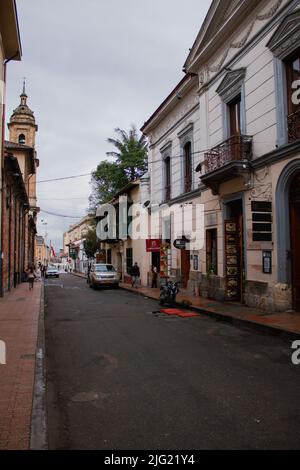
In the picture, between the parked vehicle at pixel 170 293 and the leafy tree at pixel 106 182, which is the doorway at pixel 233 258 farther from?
the leafy tree at pixel 106 182

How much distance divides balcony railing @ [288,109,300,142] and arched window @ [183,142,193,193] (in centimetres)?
766

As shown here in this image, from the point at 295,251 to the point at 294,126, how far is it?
3397 millimetres

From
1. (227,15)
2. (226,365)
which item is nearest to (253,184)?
(227,15)

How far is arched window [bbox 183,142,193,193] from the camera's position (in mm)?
18562

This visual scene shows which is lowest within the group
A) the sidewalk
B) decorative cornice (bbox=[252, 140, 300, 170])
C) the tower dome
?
the sidewalk

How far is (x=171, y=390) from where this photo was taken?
209 inches

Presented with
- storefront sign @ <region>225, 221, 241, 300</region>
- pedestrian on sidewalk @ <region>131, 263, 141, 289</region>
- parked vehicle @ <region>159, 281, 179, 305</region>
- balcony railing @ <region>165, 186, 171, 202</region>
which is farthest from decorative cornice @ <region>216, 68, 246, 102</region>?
pedestrian on sidewalk @ <region>131, 263, 141, 289</region>

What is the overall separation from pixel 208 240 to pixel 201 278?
64.3 inches

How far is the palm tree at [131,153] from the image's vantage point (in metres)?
36.3

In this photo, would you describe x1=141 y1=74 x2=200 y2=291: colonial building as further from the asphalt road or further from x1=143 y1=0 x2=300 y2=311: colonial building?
the asphalt road

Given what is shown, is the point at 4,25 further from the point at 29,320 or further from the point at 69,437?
the point at 69,437

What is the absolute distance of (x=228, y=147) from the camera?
13305 mm

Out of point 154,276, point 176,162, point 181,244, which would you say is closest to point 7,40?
point 176,162

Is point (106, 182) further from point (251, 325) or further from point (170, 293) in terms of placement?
point (251, 325)
